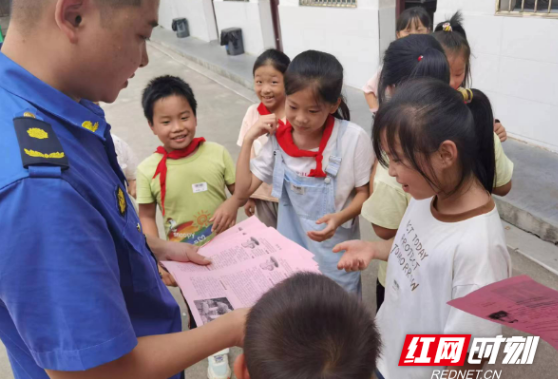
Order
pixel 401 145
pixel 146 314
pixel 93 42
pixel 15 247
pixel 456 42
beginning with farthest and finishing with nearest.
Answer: pixel 456 42, pixel 401 145, pixel 146 314, pixel 93 42, pixel 15 247

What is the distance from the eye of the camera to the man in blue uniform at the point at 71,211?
0.59 metres

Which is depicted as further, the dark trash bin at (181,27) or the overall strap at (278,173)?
the dark trash bin at (181,27)

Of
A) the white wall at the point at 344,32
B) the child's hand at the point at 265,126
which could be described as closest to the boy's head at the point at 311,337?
the child's hand at the point at 265,126

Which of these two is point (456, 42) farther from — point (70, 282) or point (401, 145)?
point (70, 282)

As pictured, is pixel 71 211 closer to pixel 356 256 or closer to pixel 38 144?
pixel 38 144

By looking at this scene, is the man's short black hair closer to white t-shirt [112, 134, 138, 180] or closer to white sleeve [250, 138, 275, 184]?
white sleeve [250, 138, 275, 184]

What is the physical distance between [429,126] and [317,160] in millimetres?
681

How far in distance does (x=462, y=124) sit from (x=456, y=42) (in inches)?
40.6

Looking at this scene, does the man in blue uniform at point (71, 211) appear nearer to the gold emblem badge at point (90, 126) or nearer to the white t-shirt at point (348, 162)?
the gold emblem badge at point (90, 126)

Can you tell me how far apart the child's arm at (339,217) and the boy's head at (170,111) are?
733mm

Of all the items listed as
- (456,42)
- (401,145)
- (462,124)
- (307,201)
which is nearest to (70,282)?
(401,145)

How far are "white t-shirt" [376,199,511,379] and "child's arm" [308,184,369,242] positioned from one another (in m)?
0.34

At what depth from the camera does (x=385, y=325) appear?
1.24 meters

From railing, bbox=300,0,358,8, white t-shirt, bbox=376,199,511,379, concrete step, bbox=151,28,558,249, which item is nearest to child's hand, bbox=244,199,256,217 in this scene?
white t-shirt, bbox=376,199,511,379
